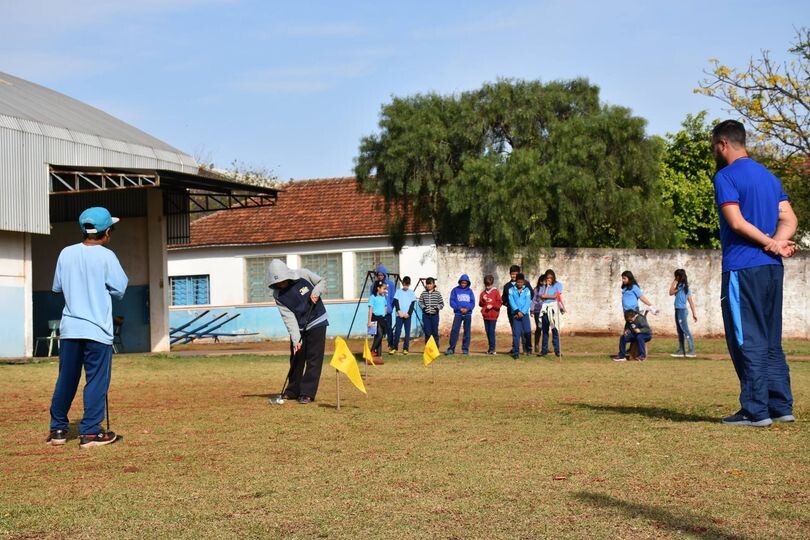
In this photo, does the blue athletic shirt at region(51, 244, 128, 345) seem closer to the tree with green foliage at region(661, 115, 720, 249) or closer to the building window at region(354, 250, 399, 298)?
the building window at region(354, 250, 399, 298)

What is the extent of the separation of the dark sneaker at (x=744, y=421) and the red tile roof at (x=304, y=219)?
3000cm

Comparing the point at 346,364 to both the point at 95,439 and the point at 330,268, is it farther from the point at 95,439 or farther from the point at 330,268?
the point at 330,268

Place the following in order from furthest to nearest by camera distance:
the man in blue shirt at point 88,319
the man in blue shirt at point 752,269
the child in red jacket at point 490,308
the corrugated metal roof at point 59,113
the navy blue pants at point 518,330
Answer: the corrugated metal roof at point 59,113 → the child in red jacket at point 490,308 → the navy blue pants at point 518,330 → the man in blue shirt at point 88,319 → the man in blue shirt at point 752,269

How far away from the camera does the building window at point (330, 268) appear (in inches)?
1578

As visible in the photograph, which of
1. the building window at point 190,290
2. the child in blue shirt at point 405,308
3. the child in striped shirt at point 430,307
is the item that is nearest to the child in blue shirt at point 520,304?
the child in striped shirt at point 430,307

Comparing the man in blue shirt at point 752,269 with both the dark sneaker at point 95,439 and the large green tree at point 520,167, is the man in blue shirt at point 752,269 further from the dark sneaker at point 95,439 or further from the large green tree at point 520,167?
the large green tree at point 520,167

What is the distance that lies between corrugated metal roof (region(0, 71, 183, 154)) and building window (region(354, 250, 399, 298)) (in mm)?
9185

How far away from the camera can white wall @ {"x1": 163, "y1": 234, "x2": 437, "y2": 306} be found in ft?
129

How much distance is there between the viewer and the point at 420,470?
23.9ft

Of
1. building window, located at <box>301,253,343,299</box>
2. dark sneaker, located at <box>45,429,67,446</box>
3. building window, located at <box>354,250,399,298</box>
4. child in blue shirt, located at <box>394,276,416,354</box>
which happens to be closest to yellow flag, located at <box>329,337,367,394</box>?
dark sneaker, located at <box>45,429,67,446</box>

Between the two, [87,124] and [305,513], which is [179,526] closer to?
[305,513]

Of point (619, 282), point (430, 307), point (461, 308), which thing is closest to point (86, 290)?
point (430, 307)

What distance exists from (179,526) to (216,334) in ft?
110

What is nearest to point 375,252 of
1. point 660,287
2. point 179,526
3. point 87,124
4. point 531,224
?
point 531,224
